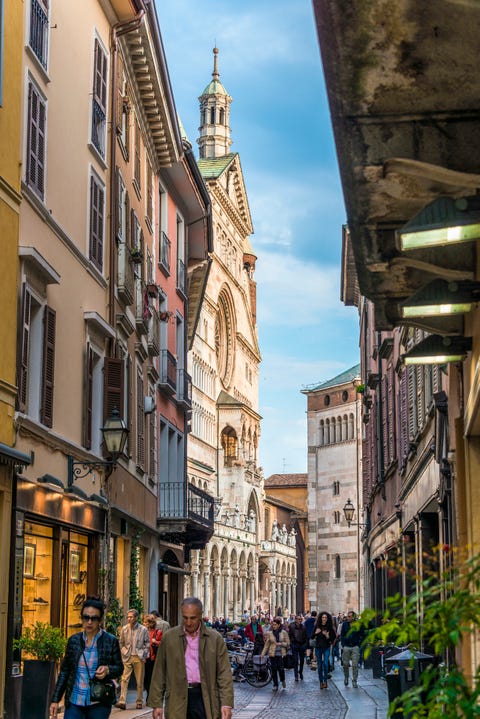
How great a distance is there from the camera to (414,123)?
7344 mm

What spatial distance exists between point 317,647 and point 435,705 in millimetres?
23226

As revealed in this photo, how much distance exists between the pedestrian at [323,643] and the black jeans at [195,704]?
19007mm

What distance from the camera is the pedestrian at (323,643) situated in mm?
27453

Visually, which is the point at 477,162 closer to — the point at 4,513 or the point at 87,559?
→ the point at 4,513

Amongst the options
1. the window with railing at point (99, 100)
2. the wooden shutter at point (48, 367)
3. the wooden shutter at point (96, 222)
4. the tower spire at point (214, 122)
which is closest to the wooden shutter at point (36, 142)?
the wooden shutter at point (48, 367)

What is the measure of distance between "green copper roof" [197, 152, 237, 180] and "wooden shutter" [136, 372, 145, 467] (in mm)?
70656

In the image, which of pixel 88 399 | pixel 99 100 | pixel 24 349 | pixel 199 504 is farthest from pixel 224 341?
pixel 24 349

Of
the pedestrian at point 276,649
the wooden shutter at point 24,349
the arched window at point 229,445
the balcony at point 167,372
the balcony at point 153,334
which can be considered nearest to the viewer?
the wooden shutter at point 24,349

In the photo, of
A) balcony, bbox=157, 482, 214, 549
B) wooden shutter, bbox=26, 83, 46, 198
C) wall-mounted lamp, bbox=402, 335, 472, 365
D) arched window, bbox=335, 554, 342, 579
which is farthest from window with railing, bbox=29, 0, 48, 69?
arched window, bbox=335, 554, 342, 579

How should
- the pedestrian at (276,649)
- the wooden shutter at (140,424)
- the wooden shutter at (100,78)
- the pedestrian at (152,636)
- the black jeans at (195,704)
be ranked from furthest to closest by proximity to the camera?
the pedestrian at (276,649)
the wooden shutter at (140,424)
the wooden shutter at (100,78)
the pedestrian at (152,636)
the black jeans at (195,704)

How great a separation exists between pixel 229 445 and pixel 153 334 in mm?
66521

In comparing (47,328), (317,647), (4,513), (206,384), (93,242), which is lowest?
(317,647)

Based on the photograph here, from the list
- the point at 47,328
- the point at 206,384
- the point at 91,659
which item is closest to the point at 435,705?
the point at 91,659

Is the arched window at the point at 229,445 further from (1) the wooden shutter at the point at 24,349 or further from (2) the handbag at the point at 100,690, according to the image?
(2) the handbag at the point at 100,690
